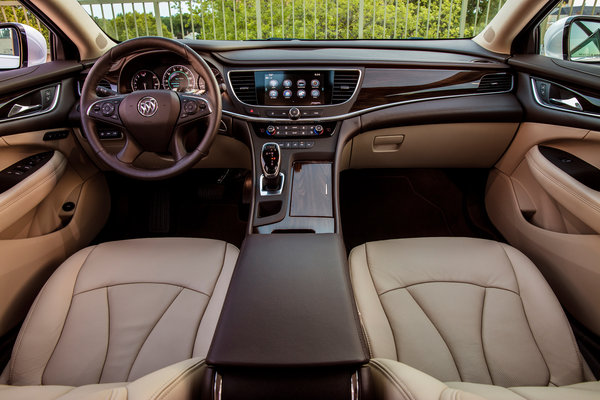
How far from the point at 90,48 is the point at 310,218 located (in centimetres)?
138

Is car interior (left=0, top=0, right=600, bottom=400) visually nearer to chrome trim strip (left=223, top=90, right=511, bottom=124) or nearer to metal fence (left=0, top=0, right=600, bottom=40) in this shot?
chrome trim strip (left=223, top=90, right=511, bottom=124)

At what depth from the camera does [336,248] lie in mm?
1197

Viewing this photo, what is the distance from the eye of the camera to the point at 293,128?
1.64 metres

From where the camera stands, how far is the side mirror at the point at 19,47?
1721 mm

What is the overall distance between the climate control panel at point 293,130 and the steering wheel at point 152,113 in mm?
294

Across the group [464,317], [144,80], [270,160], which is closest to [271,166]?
[270,160]

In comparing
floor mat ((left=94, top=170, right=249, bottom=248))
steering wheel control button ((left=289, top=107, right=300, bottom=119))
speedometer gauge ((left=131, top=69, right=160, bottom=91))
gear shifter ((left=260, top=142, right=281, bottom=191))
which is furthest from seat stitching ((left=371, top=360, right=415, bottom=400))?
floor mat ((left=94, top=170, right=249, bottom=248))

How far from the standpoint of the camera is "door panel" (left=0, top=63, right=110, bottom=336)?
4.57ft

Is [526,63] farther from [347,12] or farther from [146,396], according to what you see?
[347,12]

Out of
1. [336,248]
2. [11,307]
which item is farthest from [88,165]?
[336,248]

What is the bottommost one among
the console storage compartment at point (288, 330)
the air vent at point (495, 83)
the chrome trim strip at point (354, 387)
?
the chrome trim strip at point (354, 387)

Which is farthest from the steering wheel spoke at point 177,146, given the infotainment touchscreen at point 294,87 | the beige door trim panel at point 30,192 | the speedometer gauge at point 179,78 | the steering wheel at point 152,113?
the beige door trim panel at point 30,192

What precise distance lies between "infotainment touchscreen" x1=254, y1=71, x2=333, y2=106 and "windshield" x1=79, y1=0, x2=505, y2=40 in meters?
1.31

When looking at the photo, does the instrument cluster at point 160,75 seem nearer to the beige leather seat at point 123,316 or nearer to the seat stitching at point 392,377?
the beige leather seat at point 123,316
